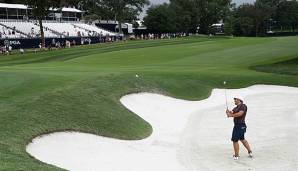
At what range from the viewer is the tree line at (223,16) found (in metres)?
149

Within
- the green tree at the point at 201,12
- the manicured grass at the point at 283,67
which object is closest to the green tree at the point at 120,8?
the green tree at the point at 201,12

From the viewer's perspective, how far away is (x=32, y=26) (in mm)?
100312

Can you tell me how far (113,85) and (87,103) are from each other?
537 cm

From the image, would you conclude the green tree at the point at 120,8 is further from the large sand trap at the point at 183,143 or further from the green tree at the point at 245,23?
the large sand trap at the point at 183,143

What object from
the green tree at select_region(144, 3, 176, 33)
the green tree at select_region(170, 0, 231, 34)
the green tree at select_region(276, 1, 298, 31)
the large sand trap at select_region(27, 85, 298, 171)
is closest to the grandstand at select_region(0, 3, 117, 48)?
the green tree at select_region(144, 3, 176, 33)

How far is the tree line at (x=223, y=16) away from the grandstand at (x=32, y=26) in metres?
31.9

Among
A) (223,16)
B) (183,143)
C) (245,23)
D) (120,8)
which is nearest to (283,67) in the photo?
(183,143)

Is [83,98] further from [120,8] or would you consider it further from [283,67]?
[120,8]

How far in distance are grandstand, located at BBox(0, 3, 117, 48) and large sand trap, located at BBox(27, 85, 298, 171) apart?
56078 millimetres

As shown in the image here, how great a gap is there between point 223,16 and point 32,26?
8112 centimetres

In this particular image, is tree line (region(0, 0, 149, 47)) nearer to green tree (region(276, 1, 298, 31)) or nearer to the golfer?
green tree (region(276, 1, 298, 31))

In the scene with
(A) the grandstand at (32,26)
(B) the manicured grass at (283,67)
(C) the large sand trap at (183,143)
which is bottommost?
(C) the large sand trap at (183,143)

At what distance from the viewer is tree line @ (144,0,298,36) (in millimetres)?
149375

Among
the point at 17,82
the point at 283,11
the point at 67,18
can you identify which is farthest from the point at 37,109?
the point at 283,11
